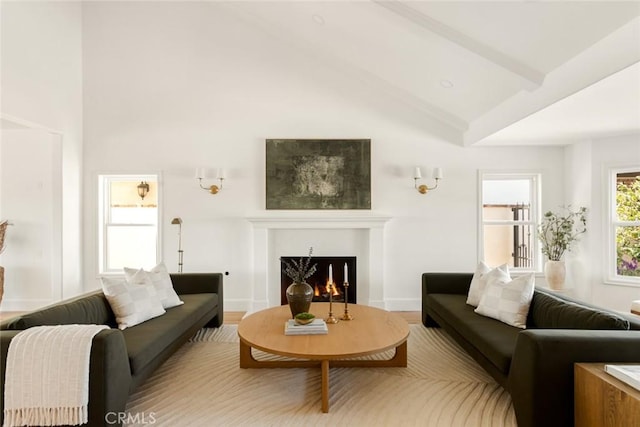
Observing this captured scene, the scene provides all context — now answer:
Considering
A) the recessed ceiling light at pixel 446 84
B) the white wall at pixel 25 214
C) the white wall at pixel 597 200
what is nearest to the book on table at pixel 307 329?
the recessed ceiling light at pixel 446 84

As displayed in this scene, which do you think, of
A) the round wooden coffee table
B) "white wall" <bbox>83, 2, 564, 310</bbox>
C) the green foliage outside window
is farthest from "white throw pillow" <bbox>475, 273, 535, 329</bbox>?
the green foliage outside window

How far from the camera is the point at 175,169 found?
487 cm

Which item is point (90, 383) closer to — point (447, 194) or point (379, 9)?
point (379, 9)

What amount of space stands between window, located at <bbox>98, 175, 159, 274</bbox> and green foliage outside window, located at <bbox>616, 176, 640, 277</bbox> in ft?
20.3

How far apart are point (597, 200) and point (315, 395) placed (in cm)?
445

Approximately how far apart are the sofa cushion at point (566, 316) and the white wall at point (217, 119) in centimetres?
209

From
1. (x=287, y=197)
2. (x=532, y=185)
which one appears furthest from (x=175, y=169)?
(x=532, y=185)

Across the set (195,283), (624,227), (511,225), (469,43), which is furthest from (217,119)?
(624,227)

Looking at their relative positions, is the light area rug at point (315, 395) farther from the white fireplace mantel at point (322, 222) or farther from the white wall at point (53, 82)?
the white wall at point (53, 82)

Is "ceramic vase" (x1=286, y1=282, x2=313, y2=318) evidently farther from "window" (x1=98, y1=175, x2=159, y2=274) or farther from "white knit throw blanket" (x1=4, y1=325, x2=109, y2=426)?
"window" (x1=98, y1=175, x2=159, y2=274)

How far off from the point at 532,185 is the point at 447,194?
50.6 inches

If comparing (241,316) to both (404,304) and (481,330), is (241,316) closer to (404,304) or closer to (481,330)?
(404,304)

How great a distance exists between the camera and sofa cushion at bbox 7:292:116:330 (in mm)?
2182

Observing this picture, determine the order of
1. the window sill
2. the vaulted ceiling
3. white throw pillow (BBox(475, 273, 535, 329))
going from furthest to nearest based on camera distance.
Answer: the window sill
white throw pillow (BBox(475, 273, 535, 329))
the vaulted ceiling
